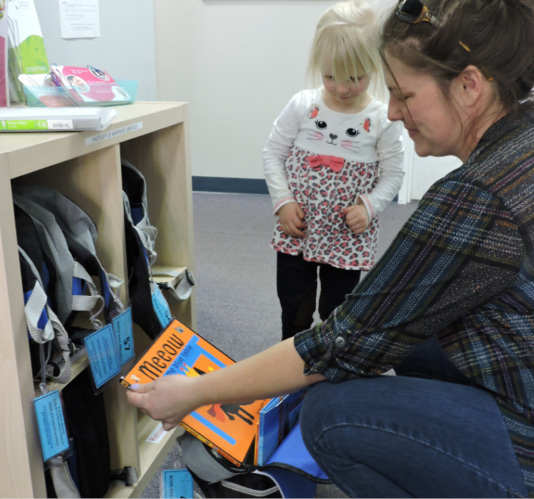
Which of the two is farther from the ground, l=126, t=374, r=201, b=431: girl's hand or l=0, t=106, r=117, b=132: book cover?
l=0, t=106, r=117, b=132: book cover

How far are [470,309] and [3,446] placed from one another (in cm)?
67

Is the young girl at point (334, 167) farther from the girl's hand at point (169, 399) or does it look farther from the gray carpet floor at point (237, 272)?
the girl's hand at point (169, 399)

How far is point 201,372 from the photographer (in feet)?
3.59

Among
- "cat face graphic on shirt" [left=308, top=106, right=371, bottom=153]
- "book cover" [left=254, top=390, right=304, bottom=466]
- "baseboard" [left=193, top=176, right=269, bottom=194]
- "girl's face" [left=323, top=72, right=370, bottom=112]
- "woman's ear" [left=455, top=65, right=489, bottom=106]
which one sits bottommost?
"baseboard" [left=193, top=176, right=269, bottom=194]

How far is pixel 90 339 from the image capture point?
96cm

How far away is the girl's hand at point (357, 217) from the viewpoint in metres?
1.48

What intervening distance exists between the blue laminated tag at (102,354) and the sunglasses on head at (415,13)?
0.64 metres

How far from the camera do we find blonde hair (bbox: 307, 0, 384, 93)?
137 centimetres

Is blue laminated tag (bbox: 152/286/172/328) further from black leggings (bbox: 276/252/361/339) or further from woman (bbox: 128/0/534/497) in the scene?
black leggings (bbox: 276/252/361/339)

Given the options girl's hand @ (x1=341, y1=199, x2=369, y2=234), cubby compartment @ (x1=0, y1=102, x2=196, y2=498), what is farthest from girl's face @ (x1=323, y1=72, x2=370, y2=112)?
cubby compartment @ (x1=0, y1=102, x2=196, y2=498)

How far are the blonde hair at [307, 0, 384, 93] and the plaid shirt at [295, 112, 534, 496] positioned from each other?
25.0 inches

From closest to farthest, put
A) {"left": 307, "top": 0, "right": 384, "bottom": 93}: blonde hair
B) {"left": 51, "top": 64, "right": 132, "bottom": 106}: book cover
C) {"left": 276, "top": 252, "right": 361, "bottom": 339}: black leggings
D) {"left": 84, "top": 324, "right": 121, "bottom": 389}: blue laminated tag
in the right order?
{"left": 84, "top": 324, "right": 121, "bottom": 389}: blue laminated tag
{"left": 51, "top": 64, "right": 132, "bottom": 106}: book cover
{"left": 307, "top": 0, "right": 384, "bottom": 93}: blonde hair
{"left": 276, "top": 252, "right": 361, "bottom": 339}: black leggings

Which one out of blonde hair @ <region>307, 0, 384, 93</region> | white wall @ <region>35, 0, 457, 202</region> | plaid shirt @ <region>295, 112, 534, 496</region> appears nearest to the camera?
plaid shirt @ <region>295, 112, 534, 496</region>

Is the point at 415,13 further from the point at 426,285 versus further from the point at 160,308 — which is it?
the point at 160,308
